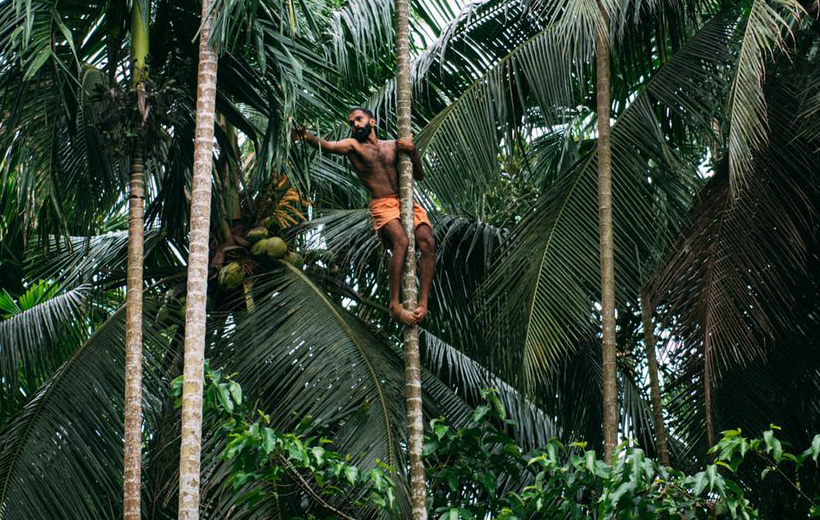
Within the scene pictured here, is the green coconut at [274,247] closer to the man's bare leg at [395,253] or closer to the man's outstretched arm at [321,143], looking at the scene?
the man's outstretched arm at [321,143]

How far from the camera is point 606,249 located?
9891 millimetres

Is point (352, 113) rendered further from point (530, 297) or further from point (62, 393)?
point (62, 393)

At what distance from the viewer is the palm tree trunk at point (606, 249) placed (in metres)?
9.52

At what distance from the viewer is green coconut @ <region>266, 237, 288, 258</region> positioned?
37.7ft

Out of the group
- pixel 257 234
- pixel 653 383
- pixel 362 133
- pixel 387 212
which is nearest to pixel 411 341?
pixel 387 212

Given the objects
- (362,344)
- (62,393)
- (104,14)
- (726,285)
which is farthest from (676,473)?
(104,14)

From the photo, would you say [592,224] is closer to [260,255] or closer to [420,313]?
[420,313]

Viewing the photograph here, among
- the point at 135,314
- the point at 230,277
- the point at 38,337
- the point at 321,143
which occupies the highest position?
the point at 321,143

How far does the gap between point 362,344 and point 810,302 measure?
11.2ft

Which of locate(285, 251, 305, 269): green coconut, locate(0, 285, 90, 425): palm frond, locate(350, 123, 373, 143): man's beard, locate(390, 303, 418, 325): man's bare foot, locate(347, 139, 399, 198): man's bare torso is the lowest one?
locate(0, 285, 90, 425): palm frond

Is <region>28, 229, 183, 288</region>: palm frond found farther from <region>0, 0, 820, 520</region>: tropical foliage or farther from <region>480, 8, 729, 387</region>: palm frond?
→ <region>480, 8, 729, 387</region>: palm frond

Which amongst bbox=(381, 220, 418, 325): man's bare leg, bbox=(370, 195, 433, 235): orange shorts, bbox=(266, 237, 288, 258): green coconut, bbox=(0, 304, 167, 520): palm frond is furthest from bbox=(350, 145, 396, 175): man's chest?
bbox=(0, 304, 167, 520): palm frond

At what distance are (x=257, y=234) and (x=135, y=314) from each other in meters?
2.71

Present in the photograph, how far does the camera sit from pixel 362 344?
34.5 ft
